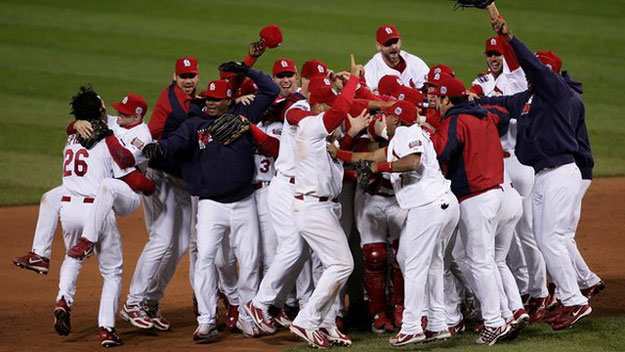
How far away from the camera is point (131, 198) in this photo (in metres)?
8.28

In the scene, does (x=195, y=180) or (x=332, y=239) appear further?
(x=195, y=180)

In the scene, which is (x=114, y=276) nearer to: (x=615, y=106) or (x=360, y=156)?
(x=360, y=156)

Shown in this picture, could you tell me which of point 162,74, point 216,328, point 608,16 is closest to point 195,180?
point 216,328

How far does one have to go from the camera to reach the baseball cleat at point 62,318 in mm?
7949

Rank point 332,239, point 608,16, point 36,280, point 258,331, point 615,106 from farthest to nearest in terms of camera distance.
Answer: point 608,16 < point 615,106 < point 36,280 < point 258,331 < point 332,239

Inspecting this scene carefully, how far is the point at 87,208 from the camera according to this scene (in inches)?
321

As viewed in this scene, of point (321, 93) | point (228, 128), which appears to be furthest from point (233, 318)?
point (321, 93)

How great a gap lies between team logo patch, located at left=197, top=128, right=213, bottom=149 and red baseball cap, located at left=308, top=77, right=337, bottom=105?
850 millimetres

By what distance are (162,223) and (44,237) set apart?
0.92 meters

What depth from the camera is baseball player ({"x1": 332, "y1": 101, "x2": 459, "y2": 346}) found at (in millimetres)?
7523

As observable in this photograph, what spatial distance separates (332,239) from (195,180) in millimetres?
1268

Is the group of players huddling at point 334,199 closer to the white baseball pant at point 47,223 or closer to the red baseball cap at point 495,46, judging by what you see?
the white baseball pant at point 47,223

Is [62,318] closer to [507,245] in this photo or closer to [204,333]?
[204,333]

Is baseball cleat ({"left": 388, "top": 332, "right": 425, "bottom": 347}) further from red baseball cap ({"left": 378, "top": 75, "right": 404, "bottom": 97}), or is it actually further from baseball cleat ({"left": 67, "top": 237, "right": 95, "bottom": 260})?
baseball cleat ({"left": 67, "top": 237, "right": 95, "bottom": 260})
